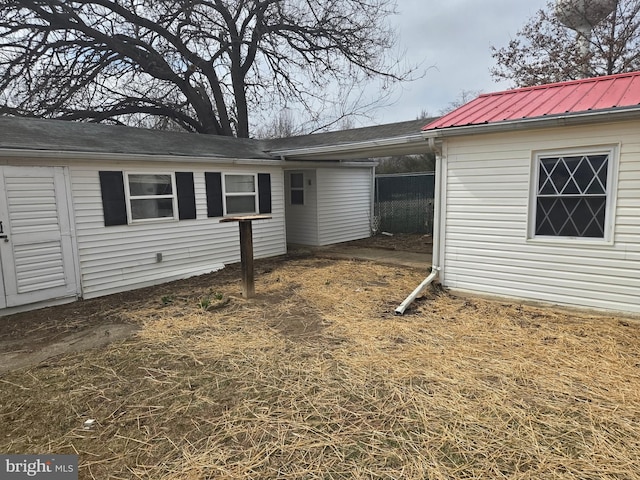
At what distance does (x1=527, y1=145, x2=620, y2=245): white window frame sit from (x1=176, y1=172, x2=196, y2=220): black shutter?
6001 millimetres

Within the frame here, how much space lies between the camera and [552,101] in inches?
202

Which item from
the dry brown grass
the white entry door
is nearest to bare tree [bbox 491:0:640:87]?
the dry brown grass

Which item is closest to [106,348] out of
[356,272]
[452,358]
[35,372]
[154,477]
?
[35,372]

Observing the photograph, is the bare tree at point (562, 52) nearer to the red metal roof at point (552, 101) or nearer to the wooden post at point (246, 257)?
the red metal roof at point (552, 101)

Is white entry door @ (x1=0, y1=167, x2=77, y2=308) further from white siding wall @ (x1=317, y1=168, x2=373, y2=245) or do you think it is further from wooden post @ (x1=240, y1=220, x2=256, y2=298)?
white siding wall @ (x1=317, y1=168, x2=373, y2=245)

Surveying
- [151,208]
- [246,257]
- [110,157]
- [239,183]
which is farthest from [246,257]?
[239,183]

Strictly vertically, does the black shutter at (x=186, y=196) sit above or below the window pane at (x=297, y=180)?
below

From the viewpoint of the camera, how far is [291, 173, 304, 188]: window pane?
11.1 metres

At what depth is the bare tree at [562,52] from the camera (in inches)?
497

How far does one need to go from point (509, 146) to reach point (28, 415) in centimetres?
591

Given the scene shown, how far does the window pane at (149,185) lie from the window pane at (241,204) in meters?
1.46

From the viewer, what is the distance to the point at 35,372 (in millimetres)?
3684

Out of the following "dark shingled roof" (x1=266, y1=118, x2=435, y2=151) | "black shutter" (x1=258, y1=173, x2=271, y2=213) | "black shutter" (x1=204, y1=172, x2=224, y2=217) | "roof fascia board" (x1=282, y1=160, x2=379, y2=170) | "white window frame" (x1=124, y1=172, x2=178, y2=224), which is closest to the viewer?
"white window frame" (x1=124, y1=172, x2=178, y2=224)

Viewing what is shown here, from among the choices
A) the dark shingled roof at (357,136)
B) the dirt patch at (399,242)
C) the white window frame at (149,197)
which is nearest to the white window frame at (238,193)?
the white window frame at (149,197)
